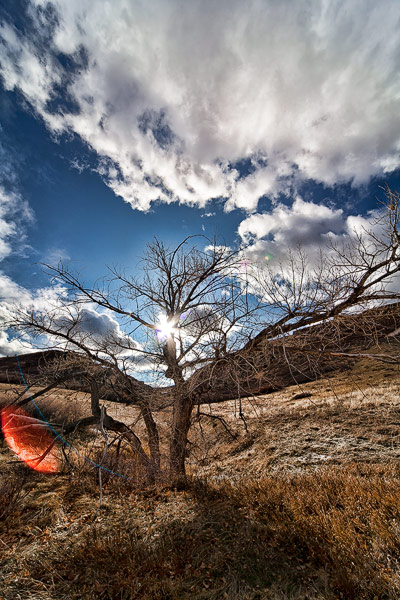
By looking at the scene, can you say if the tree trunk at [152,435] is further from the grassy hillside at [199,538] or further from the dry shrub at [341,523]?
the dry shrub at [341,523]

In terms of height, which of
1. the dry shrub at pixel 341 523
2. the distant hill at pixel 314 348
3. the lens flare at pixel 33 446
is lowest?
the dry shrub at pixel 341 523

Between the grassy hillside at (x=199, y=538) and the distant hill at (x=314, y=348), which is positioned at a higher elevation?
the distant hill at (x=314, y=348)

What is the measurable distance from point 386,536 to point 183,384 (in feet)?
13.8

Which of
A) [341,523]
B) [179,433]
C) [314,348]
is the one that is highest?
[314,348]

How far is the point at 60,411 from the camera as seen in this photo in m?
16.4

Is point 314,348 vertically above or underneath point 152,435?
above

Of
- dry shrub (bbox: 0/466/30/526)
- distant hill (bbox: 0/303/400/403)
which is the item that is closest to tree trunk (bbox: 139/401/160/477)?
distant hill (bbox: 0/303/400/403)

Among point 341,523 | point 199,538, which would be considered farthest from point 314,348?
point 199,538

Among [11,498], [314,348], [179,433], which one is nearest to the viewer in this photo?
[11,498]

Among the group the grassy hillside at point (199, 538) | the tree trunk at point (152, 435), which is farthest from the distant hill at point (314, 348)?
the tree trunk at point (152, 435)

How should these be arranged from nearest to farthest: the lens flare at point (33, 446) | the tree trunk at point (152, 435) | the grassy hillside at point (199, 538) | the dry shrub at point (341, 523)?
the dry shrub at point (341, 523)
the grassy hillside at point (199, 538)
the tree trunk at point (152, 435)
the lens flare at point (33, 446)

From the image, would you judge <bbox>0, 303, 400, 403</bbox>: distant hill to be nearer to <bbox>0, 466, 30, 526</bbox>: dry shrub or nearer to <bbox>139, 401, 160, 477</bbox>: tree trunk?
<bbox>139, 401, 160, 477</bbox>: tree trunk

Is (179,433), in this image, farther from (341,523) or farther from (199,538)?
(341,523)

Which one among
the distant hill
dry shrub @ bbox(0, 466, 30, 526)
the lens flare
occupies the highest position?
the distant hill
